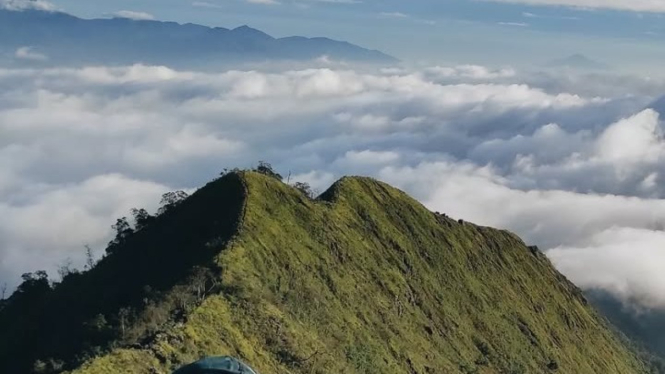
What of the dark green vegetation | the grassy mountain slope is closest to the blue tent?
the grassy mountain slope

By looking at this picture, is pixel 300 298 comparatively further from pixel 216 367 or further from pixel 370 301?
pixel 216 367

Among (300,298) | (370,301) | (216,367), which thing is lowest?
(216,367)

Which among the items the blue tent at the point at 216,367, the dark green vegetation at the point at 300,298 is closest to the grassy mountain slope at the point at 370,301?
the dark green vegetation at the point at 300,298

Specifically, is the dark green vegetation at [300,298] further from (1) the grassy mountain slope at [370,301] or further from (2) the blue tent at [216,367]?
(2) the blue tent at [216,367]

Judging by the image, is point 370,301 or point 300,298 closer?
point 300,298

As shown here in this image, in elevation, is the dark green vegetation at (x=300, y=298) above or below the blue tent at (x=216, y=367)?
above

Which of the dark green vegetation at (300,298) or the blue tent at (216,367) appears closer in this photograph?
the blue tent at (216,367)

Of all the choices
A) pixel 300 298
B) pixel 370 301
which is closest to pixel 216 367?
pixel 300 298
